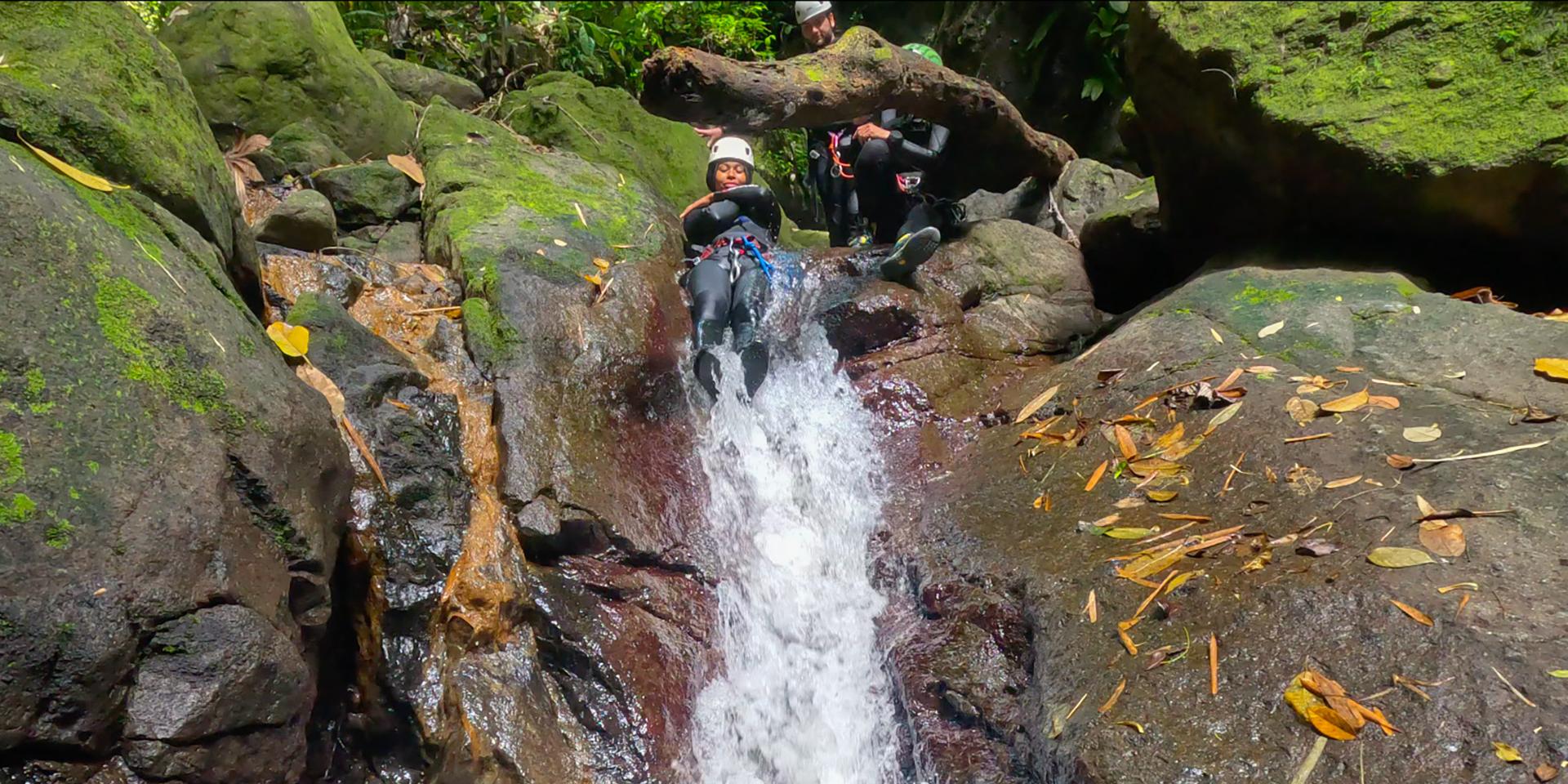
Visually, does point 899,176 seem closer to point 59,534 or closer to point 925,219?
point 925,219

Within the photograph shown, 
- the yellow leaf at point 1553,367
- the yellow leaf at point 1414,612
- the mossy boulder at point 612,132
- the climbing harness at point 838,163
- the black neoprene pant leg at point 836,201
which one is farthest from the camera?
the black neoprene pant leg at point 836,201

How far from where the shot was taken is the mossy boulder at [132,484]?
2.13 metres

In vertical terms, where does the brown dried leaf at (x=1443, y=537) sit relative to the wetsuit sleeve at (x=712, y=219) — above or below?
above

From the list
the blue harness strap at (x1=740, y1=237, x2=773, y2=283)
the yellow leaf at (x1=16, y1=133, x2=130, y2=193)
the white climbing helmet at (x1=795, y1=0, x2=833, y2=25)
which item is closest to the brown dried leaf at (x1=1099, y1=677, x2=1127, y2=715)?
the blue harness strap at (x1=740, y1=237, x2=773, y2=283)

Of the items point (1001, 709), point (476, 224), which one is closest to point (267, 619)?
point (1001, 709)

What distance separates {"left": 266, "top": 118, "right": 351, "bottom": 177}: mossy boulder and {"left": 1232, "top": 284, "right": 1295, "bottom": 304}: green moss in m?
5.77

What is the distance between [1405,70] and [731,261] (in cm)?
376

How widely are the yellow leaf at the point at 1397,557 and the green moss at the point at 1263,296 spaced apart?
6.73 ft

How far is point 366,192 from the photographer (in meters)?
6.04

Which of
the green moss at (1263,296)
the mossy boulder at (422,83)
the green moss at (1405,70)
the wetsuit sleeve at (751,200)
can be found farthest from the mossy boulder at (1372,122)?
the mossy boulder at (422,83)

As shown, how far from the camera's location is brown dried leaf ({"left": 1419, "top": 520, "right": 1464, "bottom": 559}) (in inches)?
110

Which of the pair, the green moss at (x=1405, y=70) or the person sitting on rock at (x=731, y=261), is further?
the person sitting on rock at (x=731, y=261)

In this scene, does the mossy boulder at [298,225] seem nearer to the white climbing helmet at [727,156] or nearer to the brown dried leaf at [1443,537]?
the white climbing helmet at [727,156]

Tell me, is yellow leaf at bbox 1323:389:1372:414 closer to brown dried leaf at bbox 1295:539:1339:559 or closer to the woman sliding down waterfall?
brown dried leaf at bbox 1295:539:1339:559
